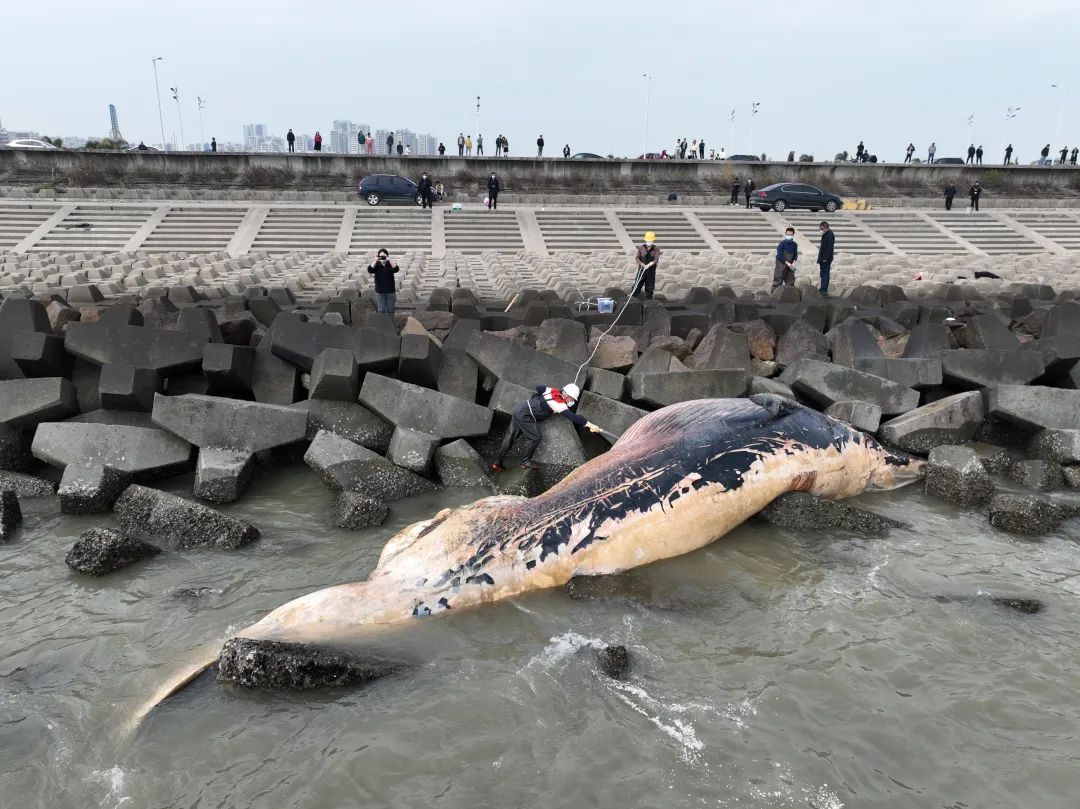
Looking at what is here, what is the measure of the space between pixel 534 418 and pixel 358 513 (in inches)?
87.6

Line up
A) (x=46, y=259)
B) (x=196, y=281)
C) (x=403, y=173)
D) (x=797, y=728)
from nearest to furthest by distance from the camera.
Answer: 1. (x=797, y=728)
2. (x=196, y=281)
3. (x=46, y=259)
4. (x=403, y=173)

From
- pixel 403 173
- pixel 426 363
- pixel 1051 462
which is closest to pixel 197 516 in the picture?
pixel 426 363

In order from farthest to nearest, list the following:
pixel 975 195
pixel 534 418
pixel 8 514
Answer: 1. pixel 975 195
2. pixel 534 418
3. pixel 8 514

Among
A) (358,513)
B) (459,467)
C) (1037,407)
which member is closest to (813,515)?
(459,467)

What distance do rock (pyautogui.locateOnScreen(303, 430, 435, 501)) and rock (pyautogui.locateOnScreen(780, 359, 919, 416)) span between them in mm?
4864

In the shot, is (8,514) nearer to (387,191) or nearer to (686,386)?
(686,386)

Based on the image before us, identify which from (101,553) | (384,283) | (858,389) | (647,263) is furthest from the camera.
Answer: (647,263)

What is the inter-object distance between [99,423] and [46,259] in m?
14.5

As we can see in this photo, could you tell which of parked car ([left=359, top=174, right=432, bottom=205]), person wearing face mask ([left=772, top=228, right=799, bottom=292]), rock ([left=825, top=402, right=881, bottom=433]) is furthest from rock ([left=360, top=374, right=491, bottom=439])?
parked car ([left=359, top=174, right=432, bottom=205])

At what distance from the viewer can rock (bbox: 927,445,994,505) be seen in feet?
24.2

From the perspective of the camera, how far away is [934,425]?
8.50 meters

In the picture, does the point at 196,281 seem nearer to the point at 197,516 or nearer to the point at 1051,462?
the point at 197,516

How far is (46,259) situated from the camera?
1900cm

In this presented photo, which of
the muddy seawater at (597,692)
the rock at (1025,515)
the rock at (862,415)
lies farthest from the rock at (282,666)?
the rock at (862,415)
